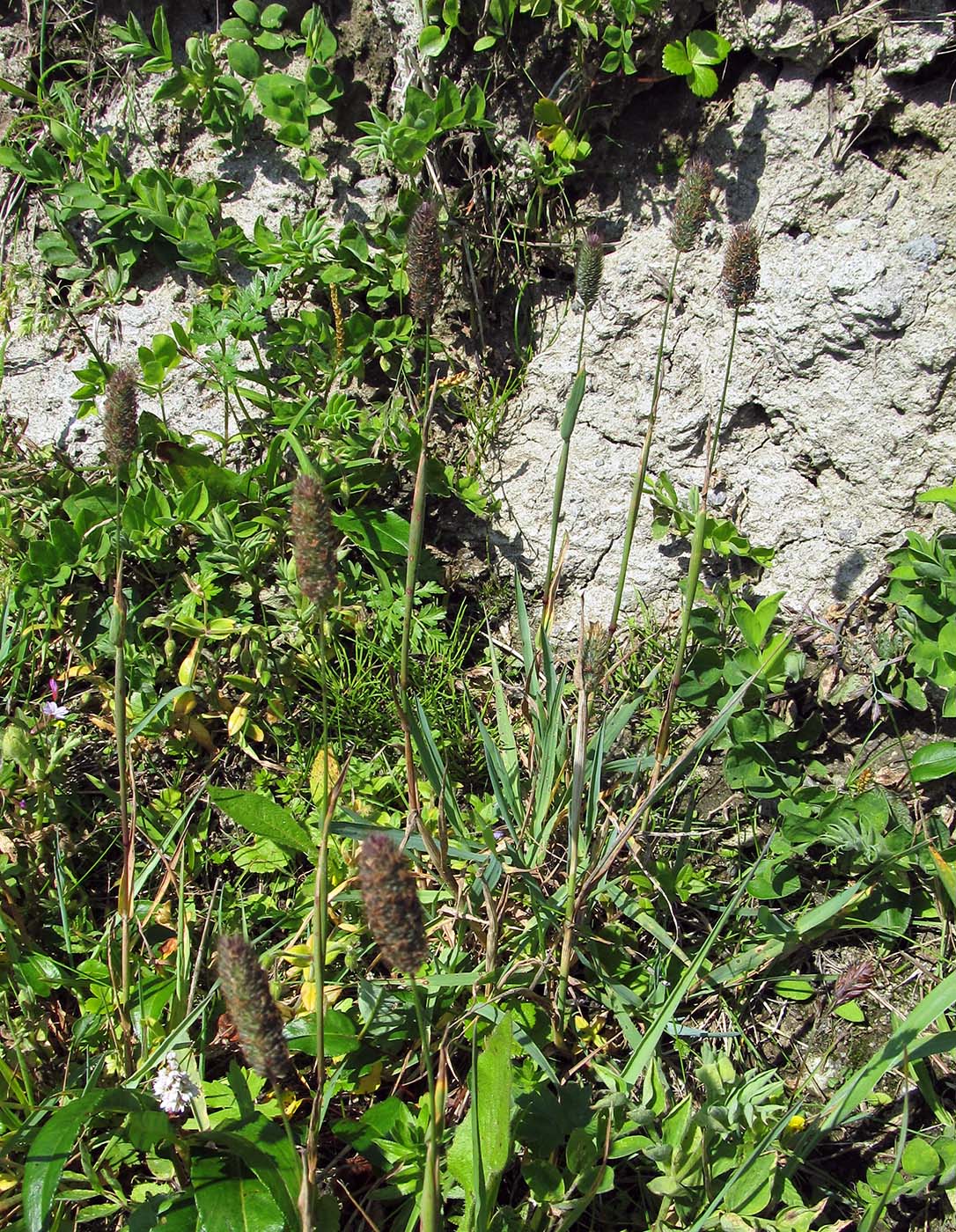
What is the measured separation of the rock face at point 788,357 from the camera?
2.31 m

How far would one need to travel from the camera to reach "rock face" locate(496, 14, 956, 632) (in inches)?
91.1

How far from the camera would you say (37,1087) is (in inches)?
75.0

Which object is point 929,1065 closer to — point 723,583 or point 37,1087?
point 723,583

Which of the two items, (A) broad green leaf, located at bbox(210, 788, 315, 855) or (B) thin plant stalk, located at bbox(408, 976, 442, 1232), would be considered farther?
(A) broad green leaf, located at bbox(210, 788, 315, 855)

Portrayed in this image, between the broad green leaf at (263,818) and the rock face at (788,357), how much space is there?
1009 mm

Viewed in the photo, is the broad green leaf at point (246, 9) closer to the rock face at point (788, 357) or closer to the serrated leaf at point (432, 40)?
the serrated leaf at point (432, 40)

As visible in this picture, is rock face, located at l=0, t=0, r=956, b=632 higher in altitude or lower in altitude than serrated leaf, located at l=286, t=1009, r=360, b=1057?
higher

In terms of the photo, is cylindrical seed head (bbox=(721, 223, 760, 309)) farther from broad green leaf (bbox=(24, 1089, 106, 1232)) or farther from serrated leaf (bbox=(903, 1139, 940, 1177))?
broad green leaf (bbox=(24, 1089, 106, 1232))

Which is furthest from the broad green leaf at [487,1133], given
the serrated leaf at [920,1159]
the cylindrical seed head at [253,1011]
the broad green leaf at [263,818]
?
the serrated leaf at [920,1159]

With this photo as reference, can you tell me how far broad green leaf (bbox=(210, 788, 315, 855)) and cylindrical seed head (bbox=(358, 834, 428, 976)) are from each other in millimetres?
791

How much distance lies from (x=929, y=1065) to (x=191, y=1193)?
4.74 ft

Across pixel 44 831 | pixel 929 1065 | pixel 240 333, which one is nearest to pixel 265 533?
pixel 240 333

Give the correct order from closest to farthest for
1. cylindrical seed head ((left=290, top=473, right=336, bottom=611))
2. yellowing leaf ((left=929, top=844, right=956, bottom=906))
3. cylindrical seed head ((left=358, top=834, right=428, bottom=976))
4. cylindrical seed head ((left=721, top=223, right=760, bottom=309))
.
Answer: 1. cylindrical seed head ((left=358, top=834, right=428, bottom=976))
2. cylindrical seed head ((left=290, top=473, right=336, bottom=611))
3. cylindrical seed head ((left=721, top=223, right=760, bottom=309))
4. yellowing leaf ((left=929, top=844, right=956, bottom=906))

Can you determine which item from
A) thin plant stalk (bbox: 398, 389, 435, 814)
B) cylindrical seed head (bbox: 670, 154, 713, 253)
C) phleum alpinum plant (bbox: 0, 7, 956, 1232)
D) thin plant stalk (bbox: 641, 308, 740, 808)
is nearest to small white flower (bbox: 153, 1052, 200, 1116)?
phleum alpinum plant (bbox: 0, 7, 956, 1232)
